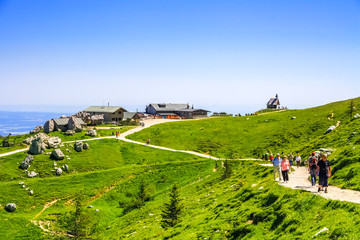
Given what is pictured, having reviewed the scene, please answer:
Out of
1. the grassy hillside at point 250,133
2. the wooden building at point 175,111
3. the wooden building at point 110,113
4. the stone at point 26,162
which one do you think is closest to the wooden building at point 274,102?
the wooden building at point 175,111

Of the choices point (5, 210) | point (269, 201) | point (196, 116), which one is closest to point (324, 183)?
point (269, 201)

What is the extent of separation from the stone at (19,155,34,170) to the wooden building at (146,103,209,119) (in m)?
90.2

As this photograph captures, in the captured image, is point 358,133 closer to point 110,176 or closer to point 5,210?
point 110,176

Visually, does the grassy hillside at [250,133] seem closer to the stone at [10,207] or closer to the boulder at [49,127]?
the boulder at [49,127]

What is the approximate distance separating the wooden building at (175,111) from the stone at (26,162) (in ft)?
296

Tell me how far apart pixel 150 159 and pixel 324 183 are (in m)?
55.0

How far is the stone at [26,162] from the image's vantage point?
57.2 m

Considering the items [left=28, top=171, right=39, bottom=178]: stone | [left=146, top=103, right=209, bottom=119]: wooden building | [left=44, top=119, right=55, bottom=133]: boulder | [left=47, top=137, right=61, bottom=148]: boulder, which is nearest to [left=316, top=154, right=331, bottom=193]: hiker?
[left=28, top=171, right=39, bottom=178]: stone

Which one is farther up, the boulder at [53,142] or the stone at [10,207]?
the boulder at [53,142]

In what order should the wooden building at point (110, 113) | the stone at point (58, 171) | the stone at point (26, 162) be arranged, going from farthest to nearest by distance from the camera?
the wooden building at point (110, 113), the stone at point (58, 171), the stone at point (26, 162)

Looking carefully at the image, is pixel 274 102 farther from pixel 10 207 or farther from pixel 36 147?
pixel 10 207

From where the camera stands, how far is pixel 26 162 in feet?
190

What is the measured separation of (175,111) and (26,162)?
99.9 metres

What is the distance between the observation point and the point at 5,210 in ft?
149
